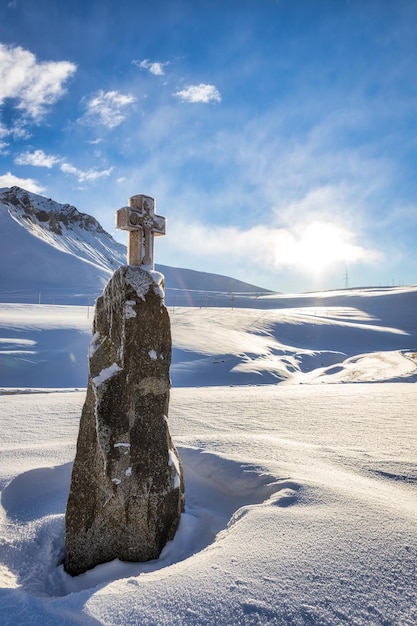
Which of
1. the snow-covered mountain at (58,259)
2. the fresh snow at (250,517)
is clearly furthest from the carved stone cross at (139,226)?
the snow-covered mountain at (58,259)

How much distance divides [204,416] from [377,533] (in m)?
4.19

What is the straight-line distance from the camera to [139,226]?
3936 mm

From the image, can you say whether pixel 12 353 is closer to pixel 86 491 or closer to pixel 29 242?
pixel 86 491

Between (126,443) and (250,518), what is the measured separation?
1110mm

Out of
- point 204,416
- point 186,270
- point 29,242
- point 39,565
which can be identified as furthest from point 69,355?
point 186,270

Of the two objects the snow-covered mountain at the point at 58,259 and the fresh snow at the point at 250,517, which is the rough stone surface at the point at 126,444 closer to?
the fresh snow at the point at 250,517

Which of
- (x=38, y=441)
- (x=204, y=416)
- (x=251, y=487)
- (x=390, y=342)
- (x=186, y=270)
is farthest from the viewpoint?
(x=186, y=270)

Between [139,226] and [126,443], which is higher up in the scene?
[139,226]

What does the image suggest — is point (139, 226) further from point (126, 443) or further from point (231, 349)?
point (231, 349)

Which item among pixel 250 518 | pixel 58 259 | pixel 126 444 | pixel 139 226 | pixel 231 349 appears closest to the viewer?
pixel 250 518

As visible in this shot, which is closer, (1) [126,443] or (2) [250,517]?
(2) [250,517]

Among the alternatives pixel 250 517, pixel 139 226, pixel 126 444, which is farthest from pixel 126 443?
pixel 139 226

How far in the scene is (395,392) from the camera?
847cm

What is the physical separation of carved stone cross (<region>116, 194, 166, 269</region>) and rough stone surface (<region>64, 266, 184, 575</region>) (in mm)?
631
